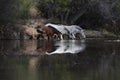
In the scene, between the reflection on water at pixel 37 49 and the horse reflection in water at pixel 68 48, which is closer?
the reflection on water at pixel 37 49

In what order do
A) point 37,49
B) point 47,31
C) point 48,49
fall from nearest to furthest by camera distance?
point 37,49
point 48,49
point 47,31

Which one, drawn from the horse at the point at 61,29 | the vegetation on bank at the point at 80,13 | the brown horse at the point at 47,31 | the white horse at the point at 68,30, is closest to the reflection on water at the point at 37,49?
the brown horse at the point at 47,31

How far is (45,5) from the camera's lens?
5306cm

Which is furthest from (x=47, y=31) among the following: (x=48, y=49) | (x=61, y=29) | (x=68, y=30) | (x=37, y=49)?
(x=37, y=49)

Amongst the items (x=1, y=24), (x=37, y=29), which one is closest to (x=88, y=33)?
(x=37, y=29)

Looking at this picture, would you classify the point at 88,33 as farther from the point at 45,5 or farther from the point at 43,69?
the point at 43,69

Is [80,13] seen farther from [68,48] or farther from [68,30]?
[68,48]

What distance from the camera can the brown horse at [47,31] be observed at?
4425 cm

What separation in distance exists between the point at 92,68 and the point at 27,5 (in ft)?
111

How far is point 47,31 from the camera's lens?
1745 inches

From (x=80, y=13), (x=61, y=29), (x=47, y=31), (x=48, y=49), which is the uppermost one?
(x=80, y=13)

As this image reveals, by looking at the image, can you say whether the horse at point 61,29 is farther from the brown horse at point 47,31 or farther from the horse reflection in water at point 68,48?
the horse reflection in water at point 68,48

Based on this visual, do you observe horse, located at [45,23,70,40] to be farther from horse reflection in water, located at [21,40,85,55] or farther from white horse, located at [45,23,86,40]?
horse reflection in water, located at [21,40,85,55]

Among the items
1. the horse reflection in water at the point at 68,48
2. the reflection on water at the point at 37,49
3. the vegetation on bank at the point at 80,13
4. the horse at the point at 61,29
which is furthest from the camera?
the vegetation on bank at the point at 80,13
